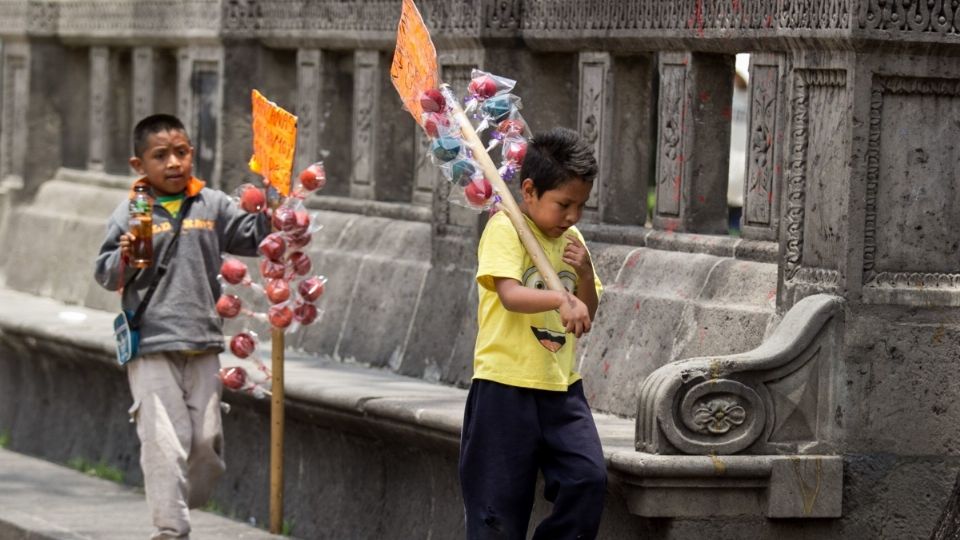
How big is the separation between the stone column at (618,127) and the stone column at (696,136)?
35 centimetres

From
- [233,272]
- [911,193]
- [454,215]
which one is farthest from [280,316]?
[911,193]

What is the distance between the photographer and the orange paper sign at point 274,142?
30.0 feet

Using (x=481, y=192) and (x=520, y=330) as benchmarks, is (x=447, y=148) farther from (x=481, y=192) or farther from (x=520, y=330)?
(x=520, y=330)

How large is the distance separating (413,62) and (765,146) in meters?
1.57

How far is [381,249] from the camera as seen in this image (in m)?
11.2

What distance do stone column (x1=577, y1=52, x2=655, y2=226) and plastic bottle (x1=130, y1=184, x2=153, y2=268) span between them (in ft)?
5.96

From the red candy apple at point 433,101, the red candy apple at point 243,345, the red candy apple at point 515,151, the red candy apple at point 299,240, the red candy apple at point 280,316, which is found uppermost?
the red candy apple at point 433,101

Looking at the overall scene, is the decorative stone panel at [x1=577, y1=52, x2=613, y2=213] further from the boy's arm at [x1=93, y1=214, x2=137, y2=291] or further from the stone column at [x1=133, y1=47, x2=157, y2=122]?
the stone column at [x1=133, y1=47, x2=157, y2=122]

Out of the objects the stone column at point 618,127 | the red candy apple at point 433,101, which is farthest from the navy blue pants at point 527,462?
the stone column at point 618,127

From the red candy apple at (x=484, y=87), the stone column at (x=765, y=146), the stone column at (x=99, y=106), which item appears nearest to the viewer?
the red candy apple at (x=484, y=87)

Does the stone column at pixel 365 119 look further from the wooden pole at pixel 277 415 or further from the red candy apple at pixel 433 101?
the red candy apple at pixel 433 101

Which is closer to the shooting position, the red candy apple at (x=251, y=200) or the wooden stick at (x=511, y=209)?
the wooden stick at (x=511, y=209)

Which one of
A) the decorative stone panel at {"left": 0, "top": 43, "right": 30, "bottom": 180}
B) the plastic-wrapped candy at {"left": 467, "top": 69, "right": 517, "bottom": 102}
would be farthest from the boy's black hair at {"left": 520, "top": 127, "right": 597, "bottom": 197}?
the decorative stone panel at {"left": 0, "top": 43, "right": 30, "bottom": 180}

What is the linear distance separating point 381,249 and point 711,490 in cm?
371
